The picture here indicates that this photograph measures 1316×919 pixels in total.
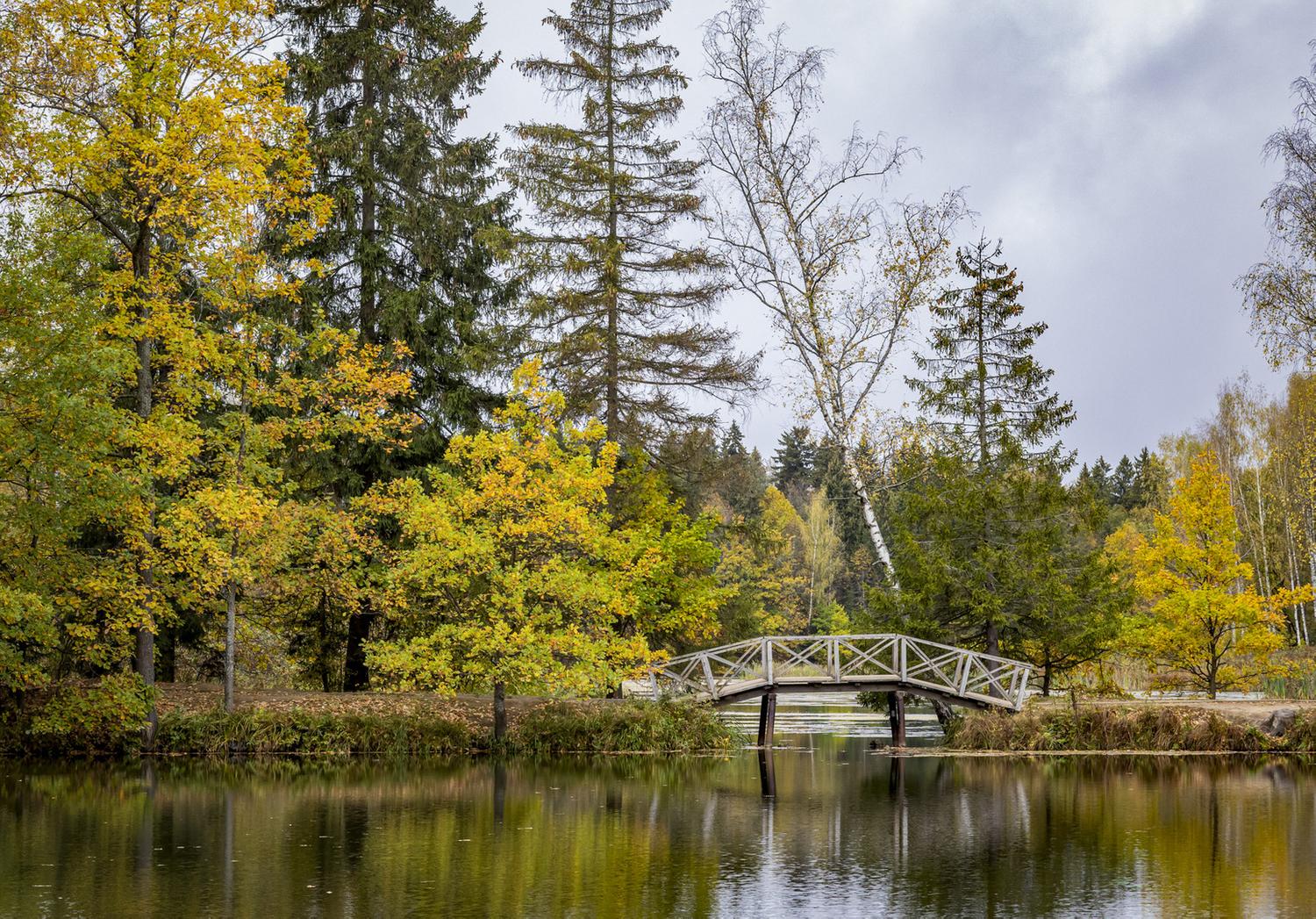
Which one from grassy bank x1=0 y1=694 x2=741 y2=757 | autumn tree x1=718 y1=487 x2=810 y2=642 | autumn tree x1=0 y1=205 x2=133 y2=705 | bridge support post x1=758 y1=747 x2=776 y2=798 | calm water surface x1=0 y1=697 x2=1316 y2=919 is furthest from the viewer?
autumn tree x1=718 y1=487 x2=810 y2=642

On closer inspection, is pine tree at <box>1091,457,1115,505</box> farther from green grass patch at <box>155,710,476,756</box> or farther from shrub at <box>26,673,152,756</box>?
shrub at <box>26,673,152,756</box>

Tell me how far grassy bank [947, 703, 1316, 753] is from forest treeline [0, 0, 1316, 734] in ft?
6.00

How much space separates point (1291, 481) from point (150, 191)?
44.1 meters

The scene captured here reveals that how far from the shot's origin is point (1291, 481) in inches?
1870

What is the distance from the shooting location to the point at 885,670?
76.6ft

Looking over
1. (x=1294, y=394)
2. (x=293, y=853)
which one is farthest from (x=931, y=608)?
(x=1294, y=394)

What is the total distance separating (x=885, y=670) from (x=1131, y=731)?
188 inches

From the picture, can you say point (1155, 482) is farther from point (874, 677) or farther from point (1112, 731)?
point (874, 677)

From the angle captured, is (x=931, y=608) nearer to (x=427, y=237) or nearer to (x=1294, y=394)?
(x=427, y=237)

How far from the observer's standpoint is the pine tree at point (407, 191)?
26188 mm

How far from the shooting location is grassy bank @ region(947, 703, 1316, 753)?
2248cm

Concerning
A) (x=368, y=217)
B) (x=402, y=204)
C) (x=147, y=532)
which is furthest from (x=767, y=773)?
(x=402, y=204)

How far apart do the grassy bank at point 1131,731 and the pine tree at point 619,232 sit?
9853mm

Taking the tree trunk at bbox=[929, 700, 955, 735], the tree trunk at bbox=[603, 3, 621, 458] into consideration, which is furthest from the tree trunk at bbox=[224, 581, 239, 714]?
the tree trunk at bbox=[929, 700, 955, 735]
